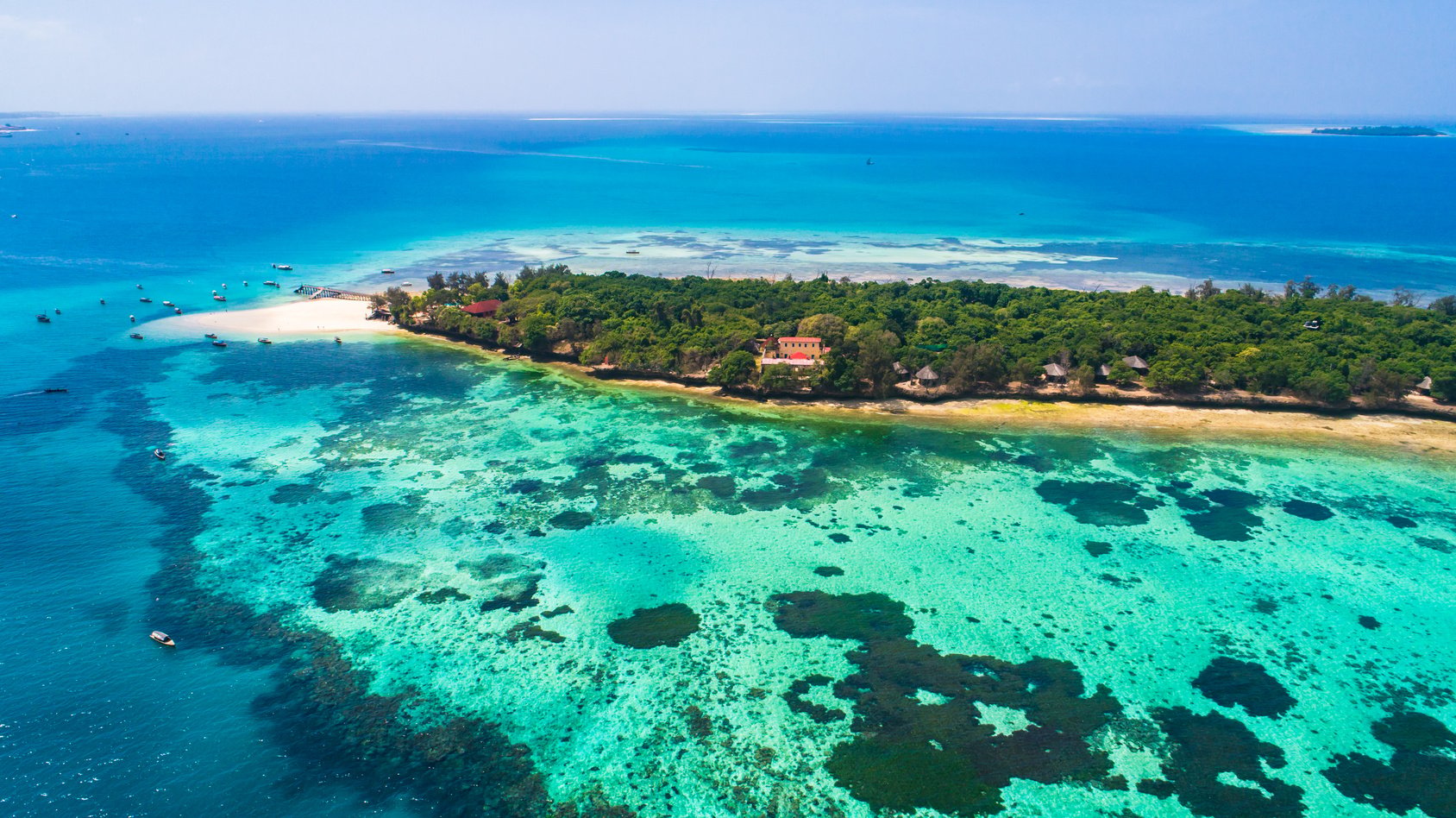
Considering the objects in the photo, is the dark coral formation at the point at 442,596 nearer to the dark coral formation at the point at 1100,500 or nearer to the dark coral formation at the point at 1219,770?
the dark coral formation at the point at 1219,770

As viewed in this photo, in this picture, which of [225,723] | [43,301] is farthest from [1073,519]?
[43,301]

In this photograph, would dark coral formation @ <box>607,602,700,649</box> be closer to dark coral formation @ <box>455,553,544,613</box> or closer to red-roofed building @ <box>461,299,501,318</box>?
dark coral formation @ <box>455,553,544,613</box>

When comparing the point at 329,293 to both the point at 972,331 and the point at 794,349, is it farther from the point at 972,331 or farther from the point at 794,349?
the point at 972,331

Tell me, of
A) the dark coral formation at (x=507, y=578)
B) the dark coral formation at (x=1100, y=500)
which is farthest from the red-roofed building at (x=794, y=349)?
the dark coral formation at (x=507, y=578)

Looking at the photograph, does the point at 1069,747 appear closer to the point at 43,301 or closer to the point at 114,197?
the point at 43,301

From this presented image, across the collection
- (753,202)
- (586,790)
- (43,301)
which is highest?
(753,202)
